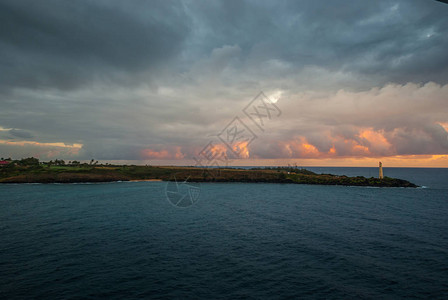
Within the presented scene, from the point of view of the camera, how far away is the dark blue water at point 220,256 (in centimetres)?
1888

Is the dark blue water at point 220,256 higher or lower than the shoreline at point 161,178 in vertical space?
lower

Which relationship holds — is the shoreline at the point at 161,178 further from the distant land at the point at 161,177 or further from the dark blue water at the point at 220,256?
the dark blue water at the point at 220,256

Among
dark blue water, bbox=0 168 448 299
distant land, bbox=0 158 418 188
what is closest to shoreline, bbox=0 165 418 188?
distant land, bbox=0 158 418 188

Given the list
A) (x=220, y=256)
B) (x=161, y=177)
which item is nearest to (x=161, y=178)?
(x=161, y=177)

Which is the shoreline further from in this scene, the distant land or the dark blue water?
the dark blue water

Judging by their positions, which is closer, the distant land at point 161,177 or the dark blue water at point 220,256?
the dark blue water at point 220,256

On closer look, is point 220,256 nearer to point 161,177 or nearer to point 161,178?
point 161,178

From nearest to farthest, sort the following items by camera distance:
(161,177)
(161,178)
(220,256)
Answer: (220,256), (161,178), (161,177)

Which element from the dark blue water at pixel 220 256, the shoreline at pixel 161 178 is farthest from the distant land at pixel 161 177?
the dark blue water at pixel 220 256

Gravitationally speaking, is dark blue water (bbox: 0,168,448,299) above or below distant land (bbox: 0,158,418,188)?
below

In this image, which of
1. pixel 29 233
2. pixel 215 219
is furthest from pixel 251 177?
pixel 29 233

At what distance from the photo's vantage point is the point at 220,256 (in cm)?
2580

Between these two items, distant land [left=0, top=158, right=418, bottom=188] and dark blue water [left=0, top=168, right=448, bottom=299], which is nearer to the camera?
dark blue water [left=0, top=168, right=448, bottom=299]

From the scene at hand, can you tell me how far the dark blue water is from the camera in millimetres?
18875
